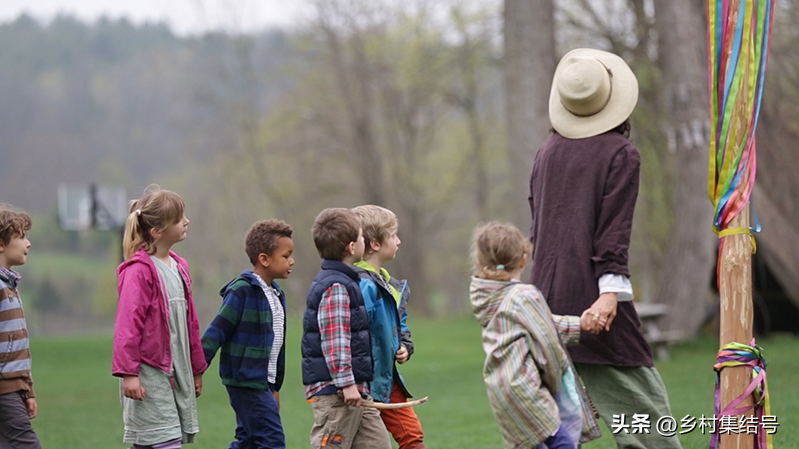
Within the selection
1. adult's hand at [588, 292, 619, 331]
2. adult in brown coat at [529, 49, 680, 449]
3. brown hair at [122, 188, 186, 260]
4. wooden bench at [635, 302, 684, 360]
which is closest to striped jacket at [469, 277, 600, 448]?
adult's hand at [588, 292, 619, 331]

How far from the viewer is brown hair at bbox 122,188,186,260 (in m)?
4.38

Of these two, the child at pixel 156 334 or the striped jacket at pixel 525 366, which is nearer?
the striped jacket at pixel 525 366

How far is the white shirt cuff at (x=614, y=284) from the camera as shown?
3.97 meters

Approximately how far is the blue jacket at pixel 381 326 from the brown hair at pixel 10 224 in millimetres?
1658

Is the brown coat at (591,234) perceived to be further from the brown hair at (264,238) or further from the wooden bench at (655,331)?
the wooden bench at (655,331)

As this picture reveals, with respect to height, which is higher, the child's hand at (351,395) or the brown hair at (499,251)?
the brown hair at (499,251)

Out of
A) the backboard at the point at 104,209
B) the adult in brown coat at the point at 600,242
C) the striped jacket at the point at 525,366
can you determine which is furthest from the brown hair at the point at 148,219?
the backboard at the point at 104,209

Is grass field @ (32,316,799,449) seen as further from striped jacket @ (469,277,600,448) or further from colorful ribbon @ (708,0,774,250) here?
striped jacket @ (469,277,600,448)

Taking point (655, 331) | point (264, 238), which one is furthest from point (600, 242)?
point (655, 331)

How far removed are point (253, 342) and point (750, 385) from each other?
7.70 ft

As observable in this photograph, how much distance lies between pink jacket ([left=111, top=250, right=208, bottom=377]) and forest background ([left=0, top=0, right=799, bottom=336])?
2.92 m

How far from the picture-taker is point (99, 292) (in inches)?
2222

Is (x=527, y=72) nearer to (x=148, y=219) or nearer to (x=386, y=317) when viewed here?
(x=386, y=317)

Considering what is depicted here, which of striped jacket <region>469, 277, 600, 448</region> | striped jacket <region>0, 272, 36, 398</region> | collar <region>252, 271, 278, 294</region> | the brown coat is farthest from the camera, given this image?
collar <region>252, 271, 278, 294</region>
